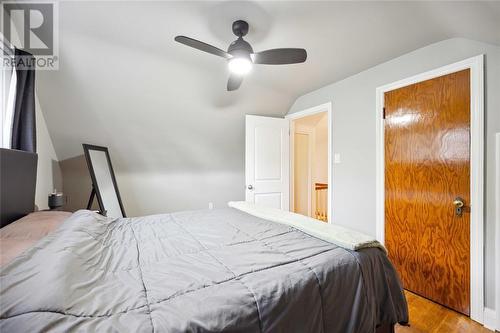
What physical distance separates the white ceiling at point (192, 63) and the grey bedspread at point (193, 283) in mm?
1532

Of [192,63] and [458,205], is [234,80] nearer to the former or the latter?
[192,63]

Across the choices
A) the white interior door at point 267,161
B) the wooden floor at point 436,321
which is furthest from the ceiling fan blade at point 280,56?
the wooden floor at point 436,321

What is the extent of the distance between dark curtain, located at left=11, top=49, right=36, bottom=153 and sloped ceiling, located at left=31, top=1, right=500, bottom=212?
0.29 metres

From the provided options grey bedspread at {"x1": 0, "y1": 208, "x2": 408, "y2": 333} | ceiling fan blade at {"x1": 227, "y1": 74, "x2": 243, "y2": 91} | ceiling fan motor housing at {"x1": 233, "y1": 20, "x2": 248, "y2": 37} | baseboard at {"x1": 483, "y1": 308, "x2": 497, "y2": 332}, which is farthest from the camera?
ceiling fan blade at {"x1": 227, "y1": 74, "x2": 243, "y2": 91}

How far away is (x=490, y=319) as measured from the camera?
5.22 feet

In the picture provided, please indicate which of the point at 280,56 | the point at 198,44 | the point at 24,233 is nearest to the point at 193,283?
the point at 24,233

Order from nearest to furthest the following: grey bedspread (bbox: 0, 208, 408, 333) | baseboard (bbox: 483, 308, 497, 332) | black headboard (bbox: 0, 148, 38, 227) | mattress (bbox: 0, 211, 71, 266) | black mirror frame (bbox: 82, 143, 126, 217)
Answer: grey bedspread (bbox: 0, 208, 408, 333), mattress (bbox: 0, 211, 71, 266), black headboard (bbox: 0, 148, 38, 227), baseboard (bbox: 483, 308, 497, 332), black mirror frame (bbox: 82, 143, 126, 217)

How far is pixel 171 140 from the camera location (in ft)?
10.2

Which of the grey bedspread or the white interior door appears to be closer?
the grey bedspread

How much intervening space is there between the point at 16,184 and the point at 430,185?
3351 mm

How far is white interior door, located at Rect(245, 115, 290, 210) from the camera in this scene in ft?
10.6

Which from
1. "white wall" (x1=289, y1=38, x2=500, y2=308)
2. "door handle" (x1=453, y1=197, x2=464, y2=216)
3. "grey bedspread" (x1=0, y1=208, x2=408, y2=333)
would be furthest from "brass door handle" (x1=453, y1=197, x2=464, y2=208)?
"grey bedspread" (x1=0, y1=208, x2=408, y2=333)

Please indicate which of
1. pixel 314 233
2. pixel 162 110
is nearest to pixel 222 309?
pixel 314 233

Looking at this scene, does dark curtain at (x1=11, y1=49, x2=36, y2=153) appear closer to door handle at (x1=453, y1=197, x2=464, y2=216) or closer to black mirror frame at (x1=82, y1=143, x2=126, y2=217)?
black mirror frame at (x1=82, y1=143, x2=126, y2=217)
